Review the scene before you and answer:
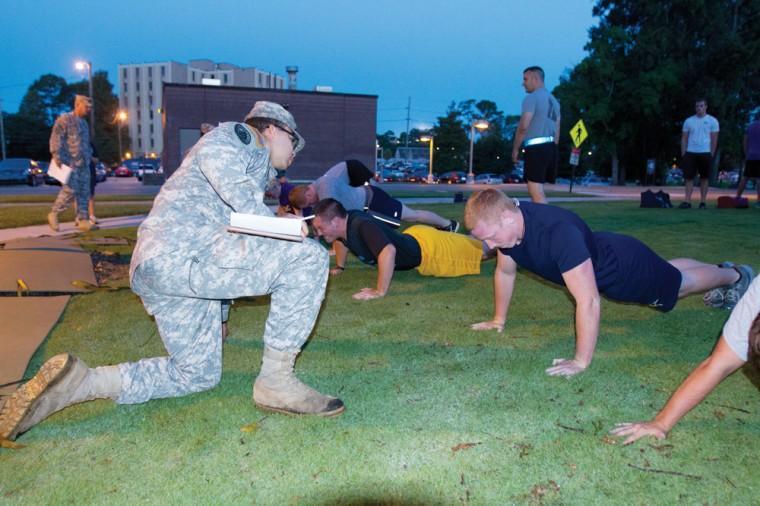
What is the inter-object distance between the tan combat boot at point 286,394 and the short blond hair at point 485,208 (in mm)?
1140

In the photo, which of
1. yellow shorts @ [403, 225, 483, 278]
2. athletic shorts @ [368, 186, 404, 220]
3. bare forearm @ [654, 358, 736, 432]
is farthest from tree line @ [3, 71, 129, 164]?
bare forearm @ [654, 358, 736, 432]

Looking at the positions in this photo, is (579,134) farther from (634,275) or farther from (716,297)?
(634,275)

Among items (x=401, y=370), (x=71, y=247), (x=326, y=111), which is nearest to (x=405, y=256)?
(x=401, y=370)

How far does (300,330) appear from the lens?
2582mm

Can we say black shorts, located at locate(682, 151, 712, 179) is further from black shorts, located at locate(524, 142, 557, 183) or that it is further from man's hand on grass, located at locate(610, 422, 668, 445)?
man's hand on grass, located at locate(610, 422, 668, 445)

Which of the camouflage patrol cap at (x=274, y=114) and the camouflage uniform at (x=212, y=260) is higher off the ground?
the camouflage patrol cap at (x=274, y=114)

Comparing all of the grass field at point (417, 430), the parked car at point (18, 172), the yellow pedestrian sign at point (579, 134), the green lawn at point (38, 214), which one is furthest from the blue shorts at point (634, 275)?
the parked car at point (18, 172)

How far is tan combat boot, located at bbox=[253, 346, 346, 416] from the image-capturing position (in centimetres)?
258

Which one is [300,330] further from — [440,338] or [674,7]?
[674,7]

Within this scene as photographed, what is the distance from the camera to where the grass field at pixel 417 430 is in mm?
2020

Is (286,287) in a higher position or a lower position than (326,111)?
lower

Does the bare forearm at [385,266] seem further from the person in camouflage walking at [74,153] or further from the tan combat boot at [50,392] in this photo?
the person in camouflage walking at [74,153]

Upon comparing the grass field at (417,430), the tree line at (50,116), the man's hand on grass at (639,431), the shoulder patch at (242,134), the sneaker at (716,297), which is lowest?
the grass field at (417,430)

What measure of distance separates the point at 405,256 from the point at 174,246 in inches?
123
